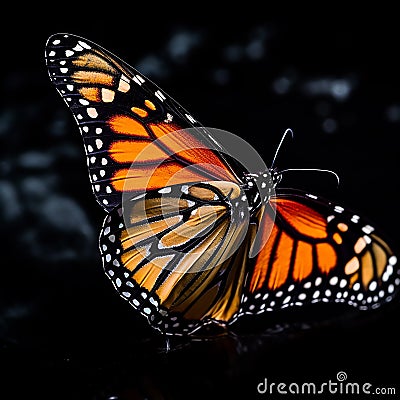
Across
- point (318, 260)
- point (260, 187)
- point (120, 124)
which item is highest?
point (120, 124)

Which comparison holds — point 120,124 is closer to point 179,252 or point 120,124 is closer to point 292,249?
point 179,252

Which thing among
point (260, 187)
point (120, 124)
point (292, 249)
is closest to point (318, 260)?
point (292, 249)

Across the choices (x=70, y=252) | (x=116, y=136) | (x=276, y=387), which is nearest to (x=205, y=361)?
(x=276, y=387)

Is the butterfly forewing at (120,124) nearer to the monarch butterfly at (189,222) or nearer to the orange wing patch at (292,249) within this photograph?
the monarch butterfly at (189,222)

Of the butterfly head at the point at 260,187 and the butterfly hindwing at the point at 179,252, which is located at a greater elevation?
the butterfly head at the point at 260,187

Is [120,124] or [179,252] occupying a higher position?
[120,124]

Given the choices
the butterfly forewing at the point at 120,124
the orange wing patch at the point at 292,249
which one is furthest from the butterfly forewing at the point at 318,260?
the butterfly forewing at the point at 120,124

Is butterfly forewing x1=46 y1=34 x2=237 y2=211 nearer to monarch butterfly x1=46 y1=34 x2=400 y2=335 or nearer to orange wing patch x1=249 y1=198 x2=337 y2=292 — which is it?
monarch butterfly x1=46 y1=34 x2=400 y2=335

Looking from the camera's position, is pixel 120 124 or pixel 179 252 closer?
pixel 120 124

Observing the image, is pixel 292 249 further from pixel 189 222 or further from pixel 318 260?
pixel 189 222
